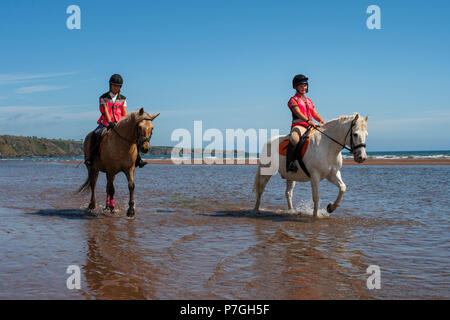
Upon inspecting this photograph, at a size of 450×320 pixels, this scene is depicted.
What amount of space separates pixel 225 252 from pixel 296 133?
14.6 feet

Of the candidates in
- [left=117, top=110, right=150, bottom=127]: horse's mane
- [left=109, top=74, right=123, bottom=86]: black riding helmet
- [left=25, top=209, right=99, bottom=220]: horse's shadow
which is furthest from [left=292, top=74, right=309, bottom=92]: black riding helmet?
[left=25, top=209, right=99, bottom=220]: horse's shadow

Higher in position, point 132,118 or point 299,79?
point 299,79

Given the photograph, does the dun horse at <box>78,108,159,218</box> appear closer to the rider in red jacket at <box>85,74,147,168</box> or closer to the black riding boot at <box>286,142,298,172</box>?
the rider in red jacket at <box>85,74,147,168</box>

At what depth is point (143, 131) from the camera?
881 cm

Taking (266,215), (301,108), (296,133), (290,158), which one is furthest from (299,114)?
(266,215)

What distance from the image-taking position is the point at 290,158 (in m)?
9.52

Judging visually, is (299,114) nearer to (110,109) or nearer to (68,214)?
(110,109)

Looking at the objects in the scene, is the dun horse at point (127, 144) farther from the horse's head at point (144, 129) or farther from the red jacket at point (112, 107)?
the red jacket at point (112, 107)

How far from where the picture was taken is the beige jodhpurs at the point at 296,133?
30.9 feet

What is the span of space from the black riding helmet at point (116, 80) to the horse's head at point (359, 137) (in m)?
5.99

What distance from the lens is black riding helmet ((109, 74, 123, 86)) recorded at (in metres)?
10.0
